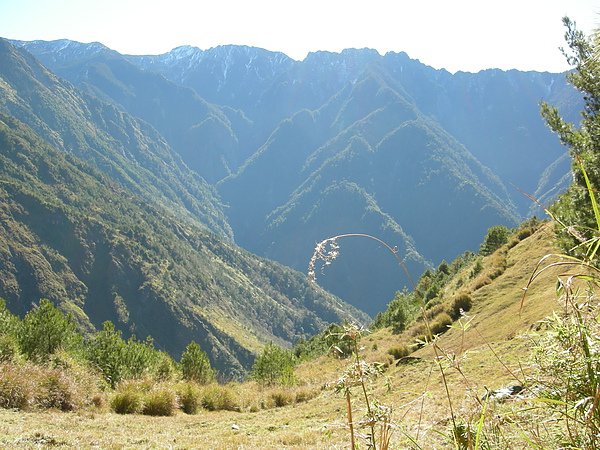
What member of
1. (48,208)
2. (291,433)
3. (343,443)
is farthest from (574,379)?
(48,208)

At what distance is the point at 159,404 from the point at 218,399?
86.7 inches

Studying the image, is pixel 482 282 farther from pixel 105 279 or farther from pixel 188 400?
pixel 105 279

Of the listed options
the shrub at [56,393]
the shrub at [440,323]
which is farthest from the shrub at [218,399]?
the shrub at [440,323]

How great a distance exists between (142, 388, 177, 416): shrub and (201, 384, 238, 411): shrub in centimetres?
142

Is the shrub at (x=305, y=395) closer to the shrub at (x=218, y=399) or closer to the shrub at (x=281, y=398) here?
the shrub at (x=281, y=398)

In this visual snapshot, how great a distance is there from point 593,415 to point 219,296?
200 m

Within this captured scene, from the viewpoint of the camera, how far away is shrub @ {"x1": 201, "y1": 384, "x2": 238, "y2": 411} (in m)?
11.8

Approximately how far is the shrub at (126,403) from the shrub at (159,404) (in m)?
0.15

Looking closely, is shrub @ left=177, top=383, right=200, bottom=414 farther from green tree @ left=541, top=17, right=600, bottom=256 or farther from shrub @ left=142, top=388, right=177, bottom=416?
green tree @ left=541, top=17, right=600, bottom=256

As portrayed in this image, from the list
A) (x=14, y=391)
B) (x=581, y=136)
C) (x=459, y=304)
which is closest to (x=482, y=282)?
(x=459, y=304)

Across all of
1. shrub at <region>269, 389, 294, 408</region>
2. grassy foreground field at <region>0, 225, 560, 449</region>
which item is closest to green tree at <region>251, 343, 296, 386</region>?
grassy foreground field at <region>0, 225, 560, 449</region>

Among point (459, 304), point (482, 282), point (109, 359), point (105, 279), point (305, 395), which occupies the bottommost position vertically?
point (305, 395)

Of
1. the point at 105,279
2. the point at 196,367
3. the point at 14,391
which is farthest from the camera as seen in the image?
the point at 105,279

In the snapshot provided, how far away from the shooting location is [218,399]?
1207 cm
